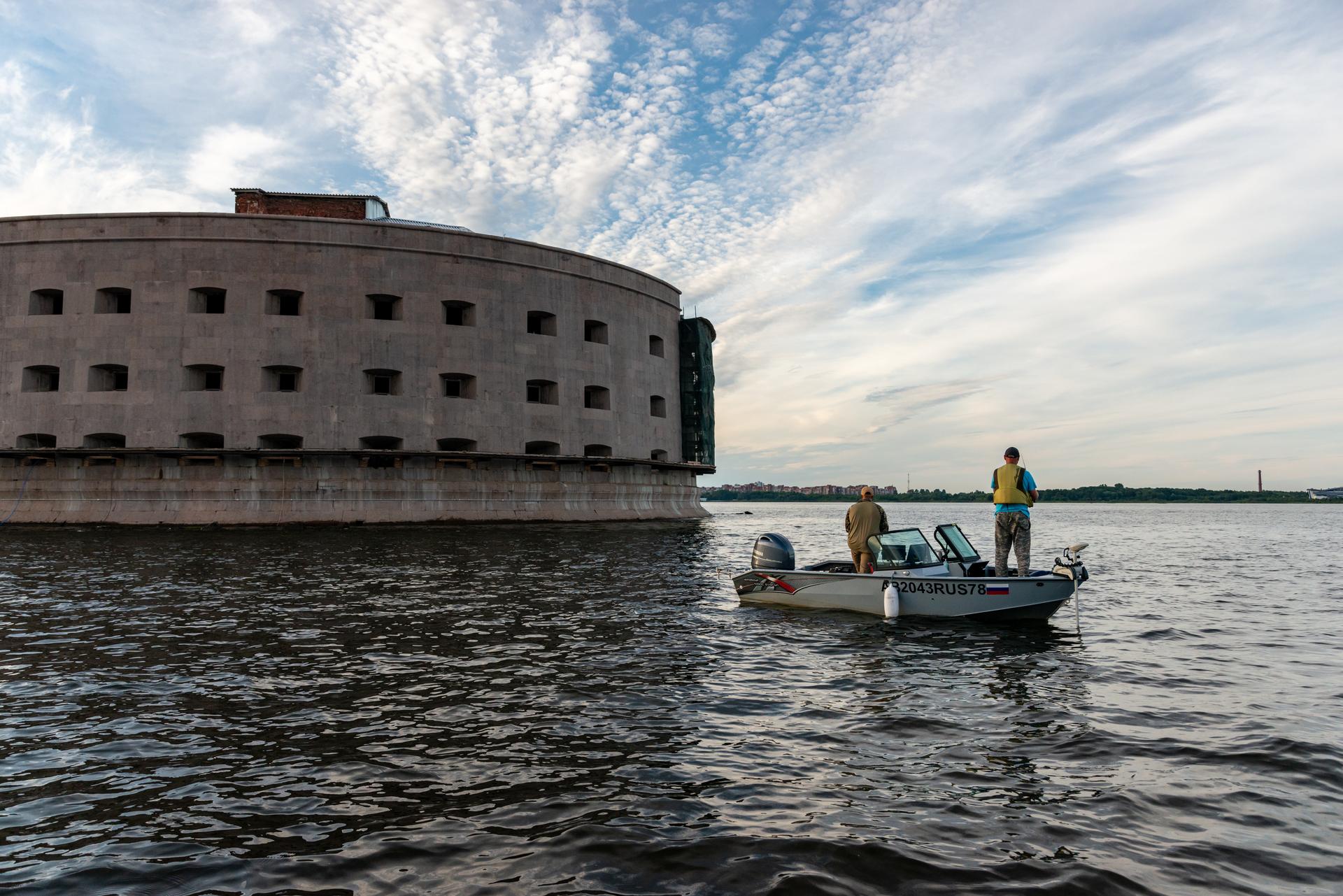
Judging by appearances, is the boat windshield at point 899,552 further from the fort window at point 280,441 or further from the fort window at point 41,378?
the fort window at point 41,378

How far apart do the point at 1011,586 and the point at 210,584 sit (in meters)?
13.2

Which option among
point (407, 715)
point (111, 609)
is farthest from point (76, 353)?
point (407, 715)

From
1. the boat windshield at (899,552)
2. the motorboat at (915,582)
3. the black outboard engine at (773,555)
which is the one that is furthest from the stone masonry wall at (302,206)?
the boat windshield at (899,552)

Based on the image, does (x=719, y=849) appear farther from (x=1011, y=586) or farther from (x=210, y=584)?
(x=210, y=584)

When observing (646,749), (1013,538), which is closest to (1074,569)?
(1013,538)

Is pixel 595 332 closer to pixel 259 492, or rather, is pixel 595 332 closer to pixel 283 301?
pixel 283 301

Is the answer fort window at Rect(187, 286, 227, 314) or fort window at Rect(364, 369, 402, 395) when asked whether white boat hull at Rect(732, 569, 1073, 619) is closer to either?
fort window at Rect(364, 369, 402, 395)

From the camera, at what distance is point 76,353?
2881cm

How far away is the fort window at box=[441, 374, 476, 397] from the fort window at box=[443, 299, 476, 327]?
2.09 meters

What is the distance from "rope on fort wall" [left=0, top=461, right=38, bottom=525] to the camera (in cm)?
2720

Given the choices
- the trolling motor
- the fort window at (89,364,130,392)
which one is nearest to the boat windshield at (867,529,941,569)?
the trolling motor

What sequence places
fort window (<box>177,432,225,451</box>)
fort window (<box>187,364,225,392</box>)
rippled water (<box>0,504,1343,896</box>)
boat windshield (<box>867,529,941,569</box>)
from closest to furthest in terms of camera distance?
rippled water (<box>0,504,1343,896</box>) → boat windshield (<box>867,529,941,569</box>) → fort window (<box>177,432,225,451</box>) → fort window (<box>187,364,225,392</box>)

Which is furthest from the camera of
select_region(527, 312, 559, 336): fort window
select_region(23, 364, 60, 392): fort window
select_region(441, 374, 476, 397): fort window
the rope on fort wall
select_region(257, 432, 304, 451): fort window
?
select_region(527, 312, 559, 336): fort window

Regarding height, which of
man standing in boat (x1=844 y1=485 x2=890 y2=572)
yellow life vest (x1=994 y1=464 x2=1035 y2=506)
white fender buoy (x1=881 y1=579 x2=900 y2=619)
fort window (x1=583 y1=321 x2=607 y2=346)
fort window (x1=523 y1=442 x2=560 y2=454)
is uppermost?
fort window (x1=583 y1=321 x2=607 y2=346)
